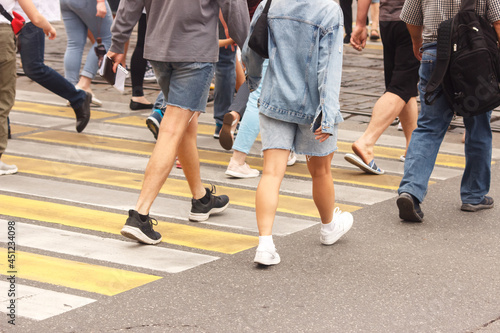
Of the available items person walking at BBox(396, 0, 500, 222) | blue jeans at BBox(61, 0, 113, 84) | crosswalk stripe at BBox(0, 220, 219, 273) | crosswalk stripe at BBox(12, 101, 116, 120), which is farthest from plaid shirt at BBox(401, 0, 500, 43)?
blue jeans at BBox(61, 0, 113, 84)

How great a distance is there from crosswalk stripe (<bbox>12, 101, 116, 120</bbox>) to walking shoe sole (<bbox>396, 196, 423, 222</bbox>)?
14.8 ft

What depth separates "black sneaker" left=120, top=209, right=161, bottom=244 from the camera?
17.0 feet

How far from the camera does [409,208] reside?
5.71m

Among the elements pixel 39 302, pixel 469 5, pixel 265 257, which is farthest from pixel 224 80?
Answer: pixel 39 302

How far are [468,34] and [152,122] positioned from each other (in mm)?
3206

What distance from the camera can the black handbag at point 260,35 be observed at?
15.9ft

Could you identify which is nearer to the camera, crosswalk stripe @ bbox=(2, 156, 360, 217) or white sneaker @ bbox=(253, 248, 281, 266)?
white sneaker @ bbox=(253, 248, 281, 266)

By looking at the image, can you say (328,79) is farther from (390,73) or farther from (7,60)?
(7,60)

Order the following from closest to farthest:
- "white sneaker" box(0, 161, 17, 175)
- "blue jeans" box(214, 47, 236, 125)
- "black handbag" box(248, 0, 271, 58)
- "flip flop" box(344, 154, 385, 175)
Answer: "black handbag" box(248, 0, 271, 58)
"white sneaker" box(0, 161, 17, 175)
"flip flop" box(344, 154, 385, 175)
"blue jeans" box(214, 47, 236, 125)

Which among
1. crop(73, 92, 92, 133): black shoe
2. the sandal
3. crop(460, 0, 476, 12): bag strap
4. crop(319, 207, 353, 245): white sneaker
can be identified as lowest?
the sandal

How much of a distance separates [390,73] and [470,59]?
185cm

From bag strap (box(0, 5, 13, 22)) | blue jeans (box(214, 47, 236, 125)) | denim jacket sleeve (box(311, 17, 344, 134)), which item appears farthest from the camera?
blue jeans (box(214, 47, 236, 125))

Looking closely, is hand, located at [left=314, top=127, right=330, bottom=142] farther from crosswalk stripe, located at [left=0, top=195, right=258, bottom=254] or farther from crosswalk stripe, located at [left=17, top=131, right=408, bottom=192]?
crosswalk stripe, located at [left=17, top=131, right=408, bottom=192]

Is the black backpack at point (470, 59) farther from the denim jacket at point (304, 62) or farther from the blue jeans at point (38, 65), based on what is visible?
the blue jeans at point (38, 65)
